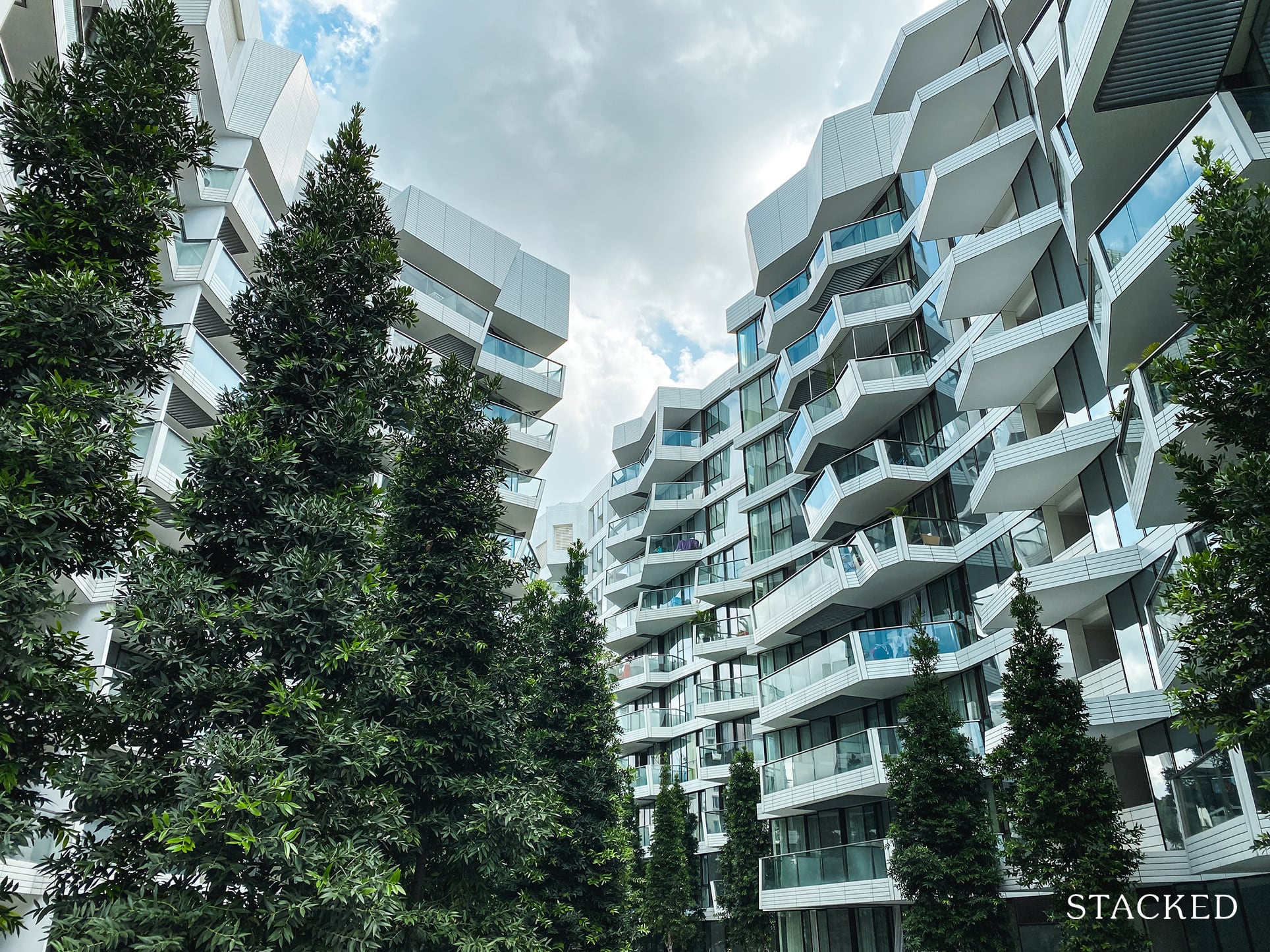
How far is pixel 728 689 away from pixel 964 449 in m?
17.0

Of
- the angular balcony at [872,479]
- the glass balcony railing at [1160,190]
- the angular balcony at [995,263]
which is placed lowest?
the glass balcony railing at [1160,190]

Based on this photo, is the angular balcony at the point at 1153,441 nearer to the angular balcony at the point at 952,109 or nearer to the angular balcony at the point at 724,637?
the angular balcony at the point at 952,109

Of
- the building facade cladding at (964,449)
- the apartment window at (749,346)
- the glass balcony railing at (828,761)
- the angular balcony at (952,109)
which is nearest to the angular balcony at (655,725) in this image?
the building facade cladding at (964,449)

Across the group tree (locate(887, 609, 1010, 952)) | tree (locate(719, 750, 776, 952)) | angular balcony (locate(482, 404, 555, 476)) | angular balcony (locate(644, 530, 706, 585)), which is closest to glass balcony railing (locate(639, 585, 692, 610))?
angular balcony (locate(644, 530, 706, 585))

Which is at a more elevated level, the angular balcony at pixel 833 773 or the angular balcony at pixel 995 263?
the angular balcony at pixel 995 263

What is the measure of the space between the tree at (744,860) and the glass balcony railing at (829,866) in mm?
4473

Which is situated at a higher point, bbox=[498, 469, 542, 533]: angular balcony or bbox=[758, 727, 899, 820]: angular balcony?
bbox=[498, 469, 542, 533]: angular balcony

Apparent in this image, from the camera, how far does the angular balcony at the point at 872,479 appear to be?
76.1 feet

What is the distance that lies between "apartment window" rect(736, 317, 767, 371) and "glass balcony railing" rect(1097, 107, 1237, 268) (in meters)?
24.6

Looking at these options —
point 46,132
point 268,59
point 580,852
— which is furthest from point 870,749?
point 268,59

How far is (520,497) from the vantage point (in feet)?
99.4

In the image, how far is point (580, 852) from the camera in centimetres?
1858

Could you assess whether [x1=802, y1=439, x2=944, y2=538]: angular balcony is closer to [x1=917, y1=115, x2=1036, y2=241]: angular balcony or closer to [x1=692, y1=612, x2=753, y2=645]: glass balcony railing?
[x1=917, y1=115, x2=1036, y2=241]: angular balcony

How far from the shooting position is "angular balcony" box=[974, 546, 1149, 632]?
49.7ft
